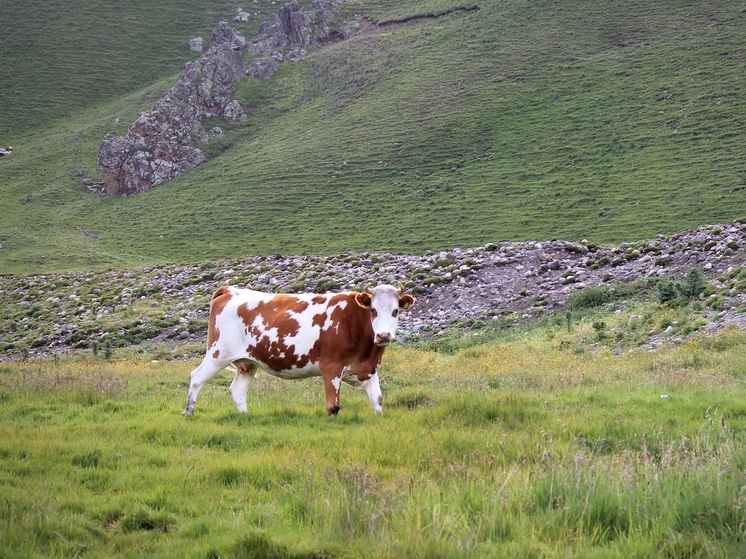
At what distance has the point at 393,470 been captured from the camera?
706 cm

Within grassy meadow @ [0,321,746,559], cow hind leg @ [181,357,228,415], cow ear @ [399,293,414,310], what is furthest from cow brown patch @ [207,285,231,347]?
cow ear @ [399,293,414,310]

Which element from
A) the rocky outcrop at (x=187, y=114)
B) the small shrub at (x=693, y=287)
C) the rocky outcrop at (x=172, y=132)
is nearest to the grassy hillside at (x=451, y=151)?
the rocky outcrop at (x=172, y=132)

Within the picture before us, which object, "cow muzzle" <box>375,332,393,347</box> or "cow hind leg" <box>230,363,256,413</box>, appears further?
"cow hind leg" <box>230,363,256,413</box>

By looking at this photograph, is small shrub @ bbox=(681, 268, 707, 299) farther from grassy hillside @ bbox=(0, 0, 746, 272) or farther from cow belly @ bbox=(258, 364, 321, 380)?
grassy hillside @ bbox=(0, 0, 746, 272)

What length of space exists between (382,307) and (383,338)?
537mm

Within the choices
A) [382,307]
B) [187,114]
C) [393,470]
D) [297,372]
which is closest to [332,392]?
[297,372]

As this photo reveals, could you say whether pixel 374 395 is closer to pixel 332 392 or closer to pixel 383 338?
pixel 332 392

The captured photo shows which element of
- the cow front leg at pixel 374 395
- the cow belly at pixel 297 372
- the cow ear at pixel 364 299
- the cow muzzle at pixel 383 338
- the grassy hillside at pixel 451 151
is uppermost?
the grassy hillside at pixel 451 151

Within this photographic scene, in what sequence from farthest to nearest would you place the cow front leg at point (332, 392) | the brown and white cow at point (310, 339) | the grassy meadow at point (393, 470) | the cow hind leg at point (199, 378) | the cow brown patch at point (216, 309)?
1. the cow brown patch at point (216, 309)
2. the cow hind leg at point (199, 378)
3. the brown and white cow at point (310, 339)
4. the cow front leg at point (332, 392)
5. the grassy meadow at point (393, 470)

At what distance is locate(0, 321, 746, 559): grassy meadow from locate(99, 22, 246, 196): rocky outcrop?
8450 cm

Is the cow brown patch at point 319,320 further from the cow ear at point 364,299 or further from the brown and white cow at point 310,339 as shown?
the cow ear at point 364,299

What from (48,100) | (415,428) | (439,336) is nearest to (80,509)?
(415,428)

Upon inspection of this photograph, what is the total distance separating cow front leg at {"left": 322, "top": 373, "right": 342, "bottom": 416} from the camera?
10.4m

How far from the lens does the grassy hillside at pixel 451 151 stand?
51.3m
